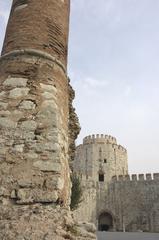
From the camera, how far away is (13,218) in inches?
108

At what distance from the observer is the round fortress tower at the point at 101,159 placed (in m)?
30.3

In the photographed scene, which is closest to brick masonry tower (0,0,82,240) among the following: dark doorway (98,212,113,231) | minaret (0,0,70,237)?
minaret (0,0,70,237)

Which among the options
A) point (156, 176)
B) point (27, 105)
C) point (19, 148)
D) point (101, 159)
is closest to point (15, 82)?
point (27, 105)

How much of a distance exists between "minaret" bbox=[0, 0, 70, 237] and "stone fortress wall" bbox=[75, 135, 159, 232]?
24356 millimetres

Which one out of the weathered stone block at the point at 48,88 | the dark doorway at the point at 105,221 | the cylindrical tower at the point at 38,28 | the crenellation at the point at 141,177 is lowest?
the dark doorway at the point at 105,221

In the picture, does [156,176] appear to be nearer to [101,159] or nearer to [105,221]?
[101,159]

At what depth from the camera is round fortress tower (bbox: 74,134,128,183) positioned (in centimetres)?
3028

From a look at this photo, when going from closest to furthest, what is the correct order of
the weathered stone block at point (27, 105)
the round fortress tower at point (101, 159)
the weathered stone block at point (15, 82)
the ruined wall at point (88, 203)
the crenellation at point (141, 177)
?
the weathered stone block at point (27, 105) → the weathered stone block at point (15, 82) → the ruined wall at point (88, 203) → the crenellation at point (141, 177) → the round fortress tower at point (101, 159)

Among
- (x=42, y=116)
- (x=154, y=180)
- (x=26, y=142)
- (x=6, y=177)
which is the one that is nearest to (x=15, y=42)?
(x=42, y=116)

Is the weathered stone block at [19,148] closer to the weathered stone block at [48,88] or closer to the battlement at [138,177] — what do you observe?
the weathered stone block at [48,88]

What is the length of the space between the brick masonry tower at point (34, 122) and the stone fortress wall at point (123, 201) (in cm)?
2436

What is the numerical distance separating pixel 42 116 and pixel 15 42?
4.26ft

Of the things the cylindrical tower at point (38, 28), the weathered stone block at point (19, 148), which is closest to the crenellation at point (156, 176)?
the cylindrical tower at point (38, 28)

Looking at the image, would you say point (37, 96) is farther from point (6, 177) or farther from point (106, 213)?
point (106, 213)
